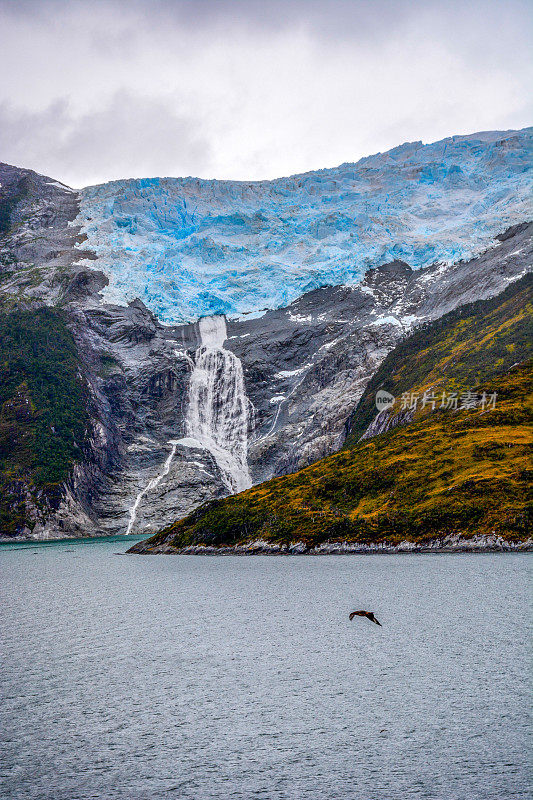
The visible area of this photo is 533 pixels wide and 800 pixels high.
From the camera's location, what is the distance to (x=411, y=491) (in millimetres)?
81812

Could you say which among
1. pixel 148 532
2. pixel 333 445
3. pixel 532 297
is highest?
pixel 532 297

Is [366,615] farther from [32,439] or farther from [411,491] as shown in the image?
[32,439]

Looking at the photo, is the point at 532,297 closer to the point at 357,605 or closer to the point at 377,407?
the point at 377,407

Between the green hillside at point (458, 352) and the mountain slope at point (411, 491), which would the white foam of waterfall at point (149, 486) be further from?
the mountain slope at point (411, 491)

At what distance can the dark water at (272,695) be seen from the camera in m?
16.0

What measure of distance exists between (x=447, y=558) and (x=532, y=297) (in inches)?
3760

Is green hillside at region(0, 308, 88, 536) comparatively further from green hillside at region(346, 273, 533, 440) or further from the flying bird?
the flying bird

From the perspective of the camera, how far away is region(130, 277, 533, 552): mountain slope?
237ft

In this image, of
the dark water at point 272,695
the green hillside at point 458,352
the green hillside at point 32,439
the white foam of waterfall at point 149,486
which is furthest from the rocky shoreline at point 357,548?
the white foam of waterfall at point 149,486

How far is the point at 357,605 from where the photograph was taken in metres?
41.4

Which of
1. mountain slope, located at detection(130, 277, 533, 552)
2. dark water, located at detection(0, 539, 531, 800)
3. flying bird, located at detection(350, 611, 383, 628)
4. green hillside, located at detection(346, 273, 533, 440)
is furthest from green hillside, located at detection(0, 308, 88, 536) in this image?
flying bird, located at detection(350, 611, 383, 628)

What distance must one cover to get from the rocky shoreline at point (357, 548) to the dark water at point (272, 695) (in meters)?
18.4

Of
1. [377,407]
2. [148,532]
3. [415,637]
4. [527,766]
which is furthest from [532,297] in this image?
[527,766]

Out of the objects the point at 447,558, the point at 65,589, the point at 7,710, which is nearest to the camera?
the point at 7,710
